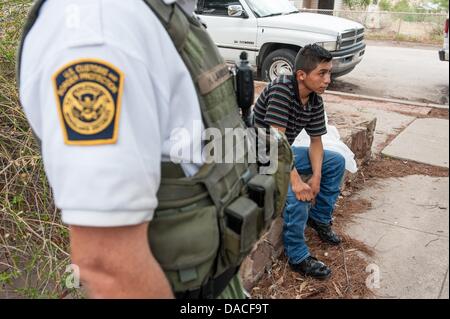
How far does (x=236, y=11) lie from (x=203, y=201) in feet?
21.4

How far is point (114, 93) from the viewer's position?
700 millimetres

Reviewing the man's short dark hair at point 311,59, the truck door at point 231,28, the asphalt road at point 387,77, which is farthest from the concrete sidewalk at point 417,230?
the truck door at point 231,28

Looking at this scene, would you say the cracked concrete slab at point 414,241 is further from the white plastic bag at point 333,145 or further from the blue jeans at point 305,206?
the white plastic bag at point 333,145

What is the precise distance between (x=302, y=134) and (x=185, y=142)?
210 cm

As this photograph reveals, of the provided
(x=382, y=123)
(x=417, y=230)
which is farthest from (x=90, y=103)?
(x=382, y=123)

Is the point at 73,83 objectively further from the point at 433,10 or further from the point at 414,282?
the point at 414,282

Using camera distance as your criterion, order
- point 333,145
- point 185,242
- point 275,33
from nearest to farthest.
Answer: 1. point 185,242
2. point 333,145
3. point 275,33

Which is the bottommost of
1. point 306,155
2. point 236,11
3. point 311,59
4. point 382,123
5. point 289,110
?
point 382,123

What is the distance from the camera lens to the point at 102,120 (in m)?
0.69

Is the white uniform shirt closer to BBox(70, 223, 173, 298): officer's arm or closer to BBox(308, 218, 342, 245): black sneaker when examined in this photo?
BBox(70, 223, 173, 298): officer's arm

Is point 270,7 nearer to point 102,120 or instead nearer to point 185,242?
point 185,242

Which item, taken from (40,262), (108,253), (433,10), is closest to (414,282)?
(433,10)

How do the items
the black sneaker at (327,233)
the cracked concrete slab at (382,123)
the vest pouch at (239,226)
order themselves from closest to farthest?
the vest pouch at (239,226)
the black sneaker at (327,233)
the cracked concrete slab at (382,123)

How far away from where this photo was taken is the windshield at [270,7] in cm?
703
